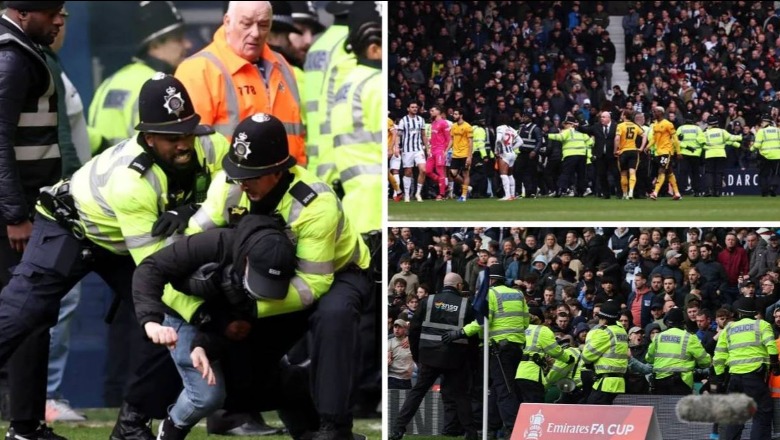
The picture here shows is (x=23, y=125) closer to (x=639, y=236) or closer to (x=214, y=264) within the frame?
(x=214, y=264)

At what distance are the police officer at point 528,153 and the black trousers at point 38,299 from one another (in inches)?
66.6

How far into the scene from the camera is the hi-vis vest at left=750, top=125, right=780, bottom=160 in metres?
5.28

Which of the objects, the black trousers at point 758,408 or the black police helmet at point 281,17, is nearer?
the black trousers at point 758,408

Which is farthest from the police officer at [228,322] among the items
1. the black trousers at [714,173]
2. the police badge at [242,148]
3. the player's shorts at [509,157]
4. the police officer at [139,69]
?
the police officer at [139,69]

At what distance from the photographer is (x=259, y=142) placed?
18.6 feet

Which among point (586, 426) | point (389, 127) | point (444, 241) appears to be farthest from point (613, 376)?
point (389, 127)

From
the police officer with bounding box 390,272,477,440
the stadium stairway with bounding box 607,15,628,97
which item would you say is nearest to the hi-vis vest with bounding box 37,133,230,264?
the police officer with bounding box 390,272,477,440

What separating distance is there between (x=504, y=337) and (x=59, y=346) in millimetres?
3408

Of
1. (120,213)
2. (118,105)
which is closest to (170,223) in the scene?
(120,213)

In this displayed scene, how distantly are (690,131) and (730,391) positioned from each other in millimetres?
896

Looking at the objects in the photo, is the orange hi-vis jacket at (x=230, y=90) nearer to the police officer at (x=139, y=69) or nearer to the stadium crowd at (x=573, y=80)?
the stadium crowd at (x=573, y=80)

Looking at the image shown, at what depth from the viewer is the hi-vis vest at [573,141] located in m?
5.38

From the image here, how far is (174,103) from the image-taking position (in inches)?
238

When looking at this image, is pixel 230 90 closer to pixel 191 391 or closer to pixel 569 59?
pixel 191 391
